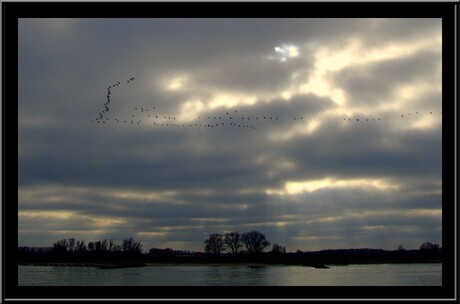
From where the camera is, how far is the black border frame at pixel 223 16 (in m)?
5.56

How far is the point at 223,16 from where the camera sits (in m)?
5.71

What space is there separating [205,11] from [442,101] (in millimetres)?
2148

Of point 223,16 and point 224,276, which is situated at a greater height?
point 223,16

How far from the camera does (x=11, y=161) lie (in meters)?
5.60

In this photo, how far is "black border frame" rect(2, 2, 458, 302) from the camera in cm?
556
